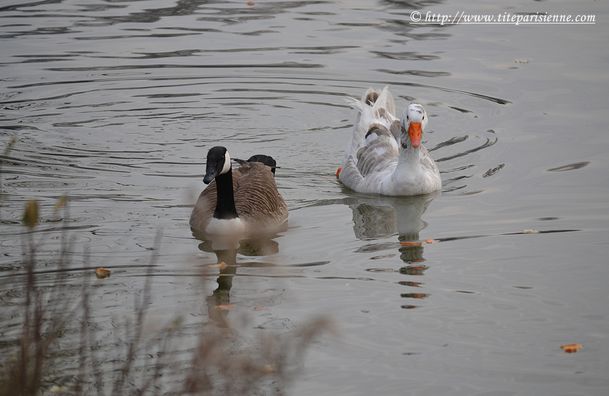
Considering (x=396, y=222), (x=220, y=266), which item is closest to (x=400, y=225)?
(x=396, y=222)

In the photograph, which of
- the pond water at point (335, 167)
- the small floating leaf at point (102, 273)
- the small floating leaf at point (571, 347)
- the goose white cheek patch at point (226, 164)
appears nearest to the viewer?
the small floating leaf at point (571, 347)

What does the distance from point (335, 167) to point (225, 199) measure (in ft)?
10.3

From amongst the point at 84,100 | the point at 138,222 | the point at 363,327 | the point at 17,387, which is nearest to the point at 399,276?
the point at 363,327

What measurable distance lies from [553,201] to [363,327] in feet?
14.6

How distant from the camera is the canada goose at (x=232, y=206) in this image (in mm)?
11164

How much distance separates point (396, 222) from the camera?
12055 millimetres

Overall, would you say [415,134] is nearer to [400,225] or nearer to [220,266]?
[400,225]

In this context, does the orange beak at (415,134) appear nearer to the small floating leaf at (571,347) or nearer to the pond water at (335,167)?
the pond water at (335,167)

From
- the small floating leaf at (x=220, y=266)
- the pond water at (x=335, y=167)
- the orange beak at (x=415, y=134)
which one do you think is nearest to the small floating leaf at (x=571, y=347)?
the pond water at (x=335, y=167)

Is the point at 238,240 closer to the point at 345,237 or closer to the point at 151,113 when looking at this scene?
the point at 345,237

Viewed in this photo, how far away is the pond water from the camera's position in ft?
27.2

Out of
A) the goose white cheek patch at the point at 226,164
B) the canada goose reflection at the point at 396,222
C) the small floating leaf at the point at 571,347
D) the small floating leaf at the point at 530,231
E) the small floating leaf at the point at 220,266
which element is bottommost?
the canada goose reflection at the point at 396,222

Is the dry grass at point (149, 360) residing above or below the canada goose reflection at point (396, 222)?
above

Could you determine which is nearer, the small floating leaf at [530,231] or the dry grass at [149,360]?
the dry grass at [149,360]
